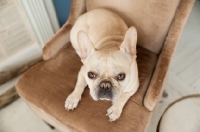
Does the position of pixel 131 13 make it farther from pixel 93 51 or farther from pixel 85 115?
pixel 85 115

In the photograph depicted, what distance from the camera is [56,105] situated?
1232 mm

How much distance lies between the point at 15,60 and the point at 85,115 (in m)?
1.08

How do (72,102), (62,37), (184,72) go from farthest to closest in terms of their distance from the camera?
(184,72) → (62,37) → (72,102)

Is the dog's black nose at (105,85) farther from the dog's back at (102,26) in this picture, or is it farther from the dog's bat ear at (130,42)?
the dog's back at (102,26)

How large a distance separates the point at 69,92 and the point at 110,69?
328mm

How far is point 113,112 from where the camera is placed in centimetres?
114

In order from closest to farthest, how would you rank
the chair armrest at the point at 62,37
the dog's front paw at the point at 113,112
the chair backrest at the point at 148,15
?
the dog's front paw at the point at 113,112 < the chair backrest at the point at 148,15 < the chair armrest at the point at 62,37

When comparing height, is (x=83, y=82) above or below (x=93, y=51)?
below

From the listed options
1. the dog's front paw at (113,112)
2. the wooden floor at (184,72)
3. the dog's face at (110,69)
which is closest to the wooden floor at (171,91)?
the wooden floor at (184,72)

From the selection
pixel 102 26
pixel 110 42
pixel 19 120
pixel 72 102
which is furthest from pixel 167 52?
pixel 19 120

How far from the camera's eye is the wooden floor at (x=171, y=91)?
1.70m

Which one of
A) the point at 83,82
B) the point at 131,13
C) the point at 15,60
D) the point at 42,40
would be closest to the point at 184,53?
the point at 131,13

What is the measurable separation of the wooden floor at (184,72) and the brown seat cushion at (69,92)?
A: 46 cm

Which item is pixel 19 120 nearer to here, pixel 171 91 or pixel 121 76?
pixel 121 76
